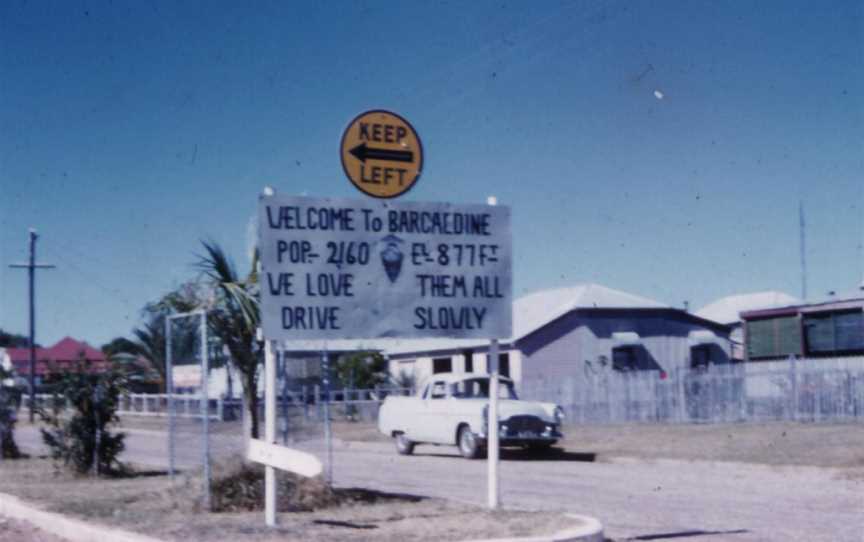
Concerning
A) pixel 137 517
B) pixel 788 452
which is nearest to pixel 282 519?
pixel 137 517

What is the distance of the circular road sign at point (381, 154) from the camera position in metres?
10.5

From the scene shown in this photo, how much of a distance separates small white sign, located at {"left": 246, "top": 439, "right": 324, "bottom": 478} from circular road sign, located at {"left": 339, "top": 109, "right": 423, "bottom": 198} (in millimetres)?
2653

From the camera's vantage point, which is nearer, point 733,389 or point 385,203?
point 385,203

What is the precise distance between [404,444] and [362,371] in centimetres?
1828

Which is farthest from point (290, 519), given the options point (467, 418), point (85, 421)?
point (467, 418)

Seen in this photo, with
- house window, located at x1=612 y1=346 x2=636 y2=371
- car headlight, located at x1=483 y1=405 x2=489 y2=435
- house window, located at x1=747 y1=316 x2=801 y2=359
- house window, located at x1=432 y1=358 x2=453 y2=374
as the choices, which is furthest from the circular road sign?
house window, located at x1=432 y1=358 x2=453 y2=374

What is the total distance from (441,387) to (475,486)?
22.8ft

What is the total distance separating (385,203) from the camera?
10.7 m

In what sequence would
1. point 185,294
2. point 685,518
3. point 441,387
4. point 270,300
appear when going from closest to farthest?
point 270,300
point 685,518
point 185,294
point 441,387

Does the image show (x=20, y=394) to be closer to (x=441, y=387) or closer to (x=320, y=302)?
(x=441, y=387)

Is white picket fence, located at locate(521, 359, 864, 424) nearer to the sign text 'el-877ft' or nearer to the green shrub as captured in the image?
the sign text 'el-877ft'

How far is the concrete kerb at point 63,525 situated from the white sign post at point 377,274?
137 cm

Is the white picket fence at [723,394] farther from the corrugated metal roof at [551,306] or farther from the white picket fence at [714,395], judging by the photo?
the corrugated metal roof at [551,306]

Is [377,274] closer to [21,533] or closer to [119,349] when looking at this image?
[21,533]
